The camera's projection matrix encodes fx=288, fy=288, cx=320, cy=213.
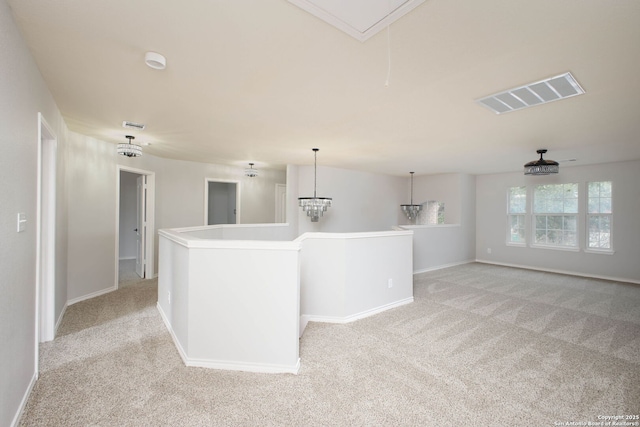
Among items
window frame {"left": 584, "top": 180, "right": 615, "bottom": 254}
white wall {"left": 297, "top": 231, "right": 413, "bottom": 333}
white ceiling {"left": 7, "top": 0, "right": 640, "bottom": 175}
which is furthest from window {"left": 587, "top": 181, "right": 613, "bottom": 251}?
white wall {"left": 297, "top": 231, "right": 413, "bottom": 333}

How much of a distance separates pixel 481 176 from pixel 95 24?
26.9ft

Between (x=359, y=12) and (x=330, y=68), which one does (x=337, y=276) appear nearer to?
(x=330, y=68)

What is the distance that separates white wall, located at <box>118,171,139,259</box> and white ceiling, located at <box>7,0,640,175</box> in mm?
4139

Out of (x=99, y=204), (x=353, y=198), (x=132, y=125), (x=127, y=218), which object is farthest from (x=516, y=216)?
(x=127, y=218)

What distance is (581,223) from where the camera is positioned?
240 inches

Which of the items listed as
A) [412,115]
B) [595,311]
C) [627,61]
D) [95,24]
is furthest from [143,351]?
[595,311]

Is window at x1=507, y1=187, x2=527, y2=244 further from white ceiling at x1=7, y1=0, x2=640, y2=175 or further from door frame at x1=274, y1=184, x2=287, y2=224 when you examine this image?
door frame at x1=274, y1=184, x2=287, y2=224

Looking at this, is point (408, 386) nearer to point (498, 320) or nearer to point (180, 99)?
point (498, 320)

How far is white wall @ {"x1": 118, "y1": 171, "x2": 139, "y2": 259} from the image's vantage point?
7.60m

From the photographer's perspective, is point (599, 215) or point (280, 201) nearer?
point (599, 215)

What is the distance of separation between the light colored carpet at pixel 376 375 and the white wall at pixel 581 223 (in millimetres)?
2491

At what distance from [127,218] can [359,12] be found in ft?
26.9

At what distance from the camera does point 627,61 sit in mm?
1970

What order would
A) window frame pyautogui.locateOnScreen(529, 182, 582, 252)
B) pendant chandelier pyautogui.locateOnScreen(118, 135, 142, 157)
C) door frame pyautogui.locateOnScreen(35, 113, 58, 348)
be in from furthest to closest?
window frame pyautogui.locateOnScreen(529, 182, 582, 252)
pendant chandelier pyautogui.locateOnScreen(118, 135, 142, 157)
door frame pyautogui.locateOnScreen(35, 113, 58, 348)
